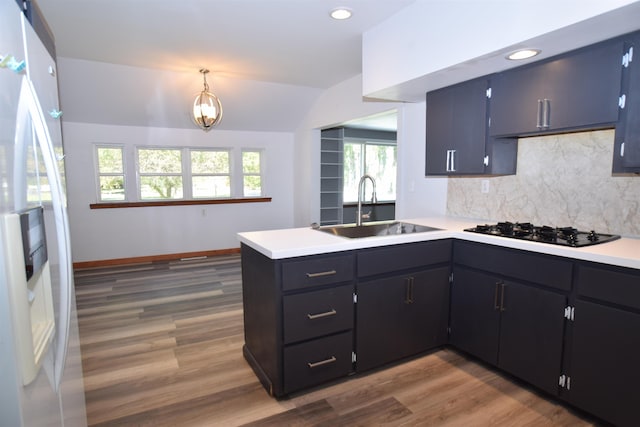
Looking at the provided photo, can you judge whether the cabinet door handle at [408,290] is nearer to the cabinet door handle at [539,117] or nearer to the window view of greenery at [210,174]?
the cabinet door handle at [539,117]

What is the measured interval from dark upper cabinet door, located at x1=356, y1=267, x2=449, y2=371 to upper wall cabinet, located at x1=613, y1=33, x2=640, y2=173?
120 cm

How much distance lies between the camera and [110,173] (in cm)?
522

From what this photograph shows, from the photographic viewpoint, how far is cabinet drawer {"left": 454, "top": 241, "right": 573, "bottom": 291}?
193 centimetres

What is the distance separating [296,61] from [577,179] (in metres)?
2.83

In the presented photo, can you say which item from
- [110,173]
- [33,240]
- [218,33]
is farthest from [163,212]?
[33,240]

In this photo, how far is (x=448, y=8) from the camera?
2.25 metres

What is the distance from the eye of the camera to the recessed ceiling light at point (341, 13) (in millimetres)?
2559

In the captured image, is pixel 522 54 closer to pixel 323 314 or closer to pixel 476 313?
pixel 476 313

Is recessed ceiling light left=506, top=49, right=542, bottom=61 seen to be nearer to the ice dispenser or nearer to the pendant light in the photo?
the ice dispenser

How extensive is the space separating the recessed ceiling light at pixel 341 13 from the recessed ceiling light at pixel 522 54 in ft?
3.78

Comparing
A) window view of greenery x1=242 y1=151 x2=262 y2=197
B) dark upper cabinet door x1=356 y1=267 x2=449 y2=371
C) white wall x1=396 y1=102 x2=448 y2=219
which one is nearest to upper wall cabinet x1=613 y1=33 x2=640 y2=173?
dark upper cabinet door x1=356 y1=267 x2=449 y2=371

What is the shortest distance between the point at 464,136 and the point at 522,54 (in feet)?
2.34

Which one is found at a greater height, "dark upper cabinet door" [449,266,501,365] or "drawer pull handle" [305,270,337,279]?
"drawer pull handle" [305,270,337,279]

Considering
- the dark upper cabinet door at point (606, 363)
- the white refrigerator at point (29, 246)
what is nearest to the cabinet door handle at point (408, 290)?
the dark upper cabinet door at point (606, 363)
